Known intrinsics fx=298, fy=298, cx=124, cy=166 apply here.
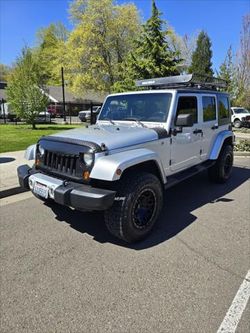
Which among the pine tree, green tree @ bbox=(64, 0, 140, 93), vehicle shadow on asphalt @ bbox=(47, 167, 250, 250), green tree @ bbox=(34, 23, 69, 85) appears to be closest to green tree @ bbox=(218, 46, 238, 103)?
the pine tree

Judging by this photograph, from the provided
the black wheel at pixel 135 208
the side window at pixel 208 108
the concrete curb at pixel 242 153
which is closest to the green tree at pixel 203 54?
the concrete curb at pixel 242 153

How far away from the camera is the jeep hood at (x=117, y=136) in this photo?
380 centimetres

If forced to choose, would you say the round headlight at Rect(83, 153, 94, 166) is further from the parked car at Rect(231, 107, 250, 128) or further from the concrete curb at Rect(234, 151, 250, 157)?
the parked car at Rect(231, 107, 250, 128)

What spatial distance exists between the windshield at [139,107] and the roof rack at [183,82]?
81 cm

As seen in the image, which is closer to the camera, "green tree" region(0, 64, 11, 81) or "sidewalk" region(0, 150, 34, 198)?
"sidewalk" region(0, 150, 34, 198)

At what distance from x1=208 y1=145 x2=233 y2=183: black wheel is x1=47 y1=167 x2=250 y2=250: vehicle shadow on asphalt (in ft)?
0.52

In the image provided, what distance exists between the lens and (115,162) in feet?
11.2

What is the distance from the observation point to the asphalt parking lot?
2539mm

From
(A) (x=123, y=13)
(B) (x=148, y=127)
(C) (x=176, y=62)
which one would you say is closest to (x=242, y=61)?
(A) (x=123, y=13)

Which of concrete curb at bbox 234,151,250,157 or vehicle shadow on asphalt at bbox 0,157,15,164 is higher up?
vehicle shadow on asphalt at bbox 0,157,15,164

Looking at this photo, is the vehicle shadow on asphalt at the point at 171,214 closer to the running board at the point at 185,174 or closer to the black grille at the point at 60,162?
the running board at the point at 185,174

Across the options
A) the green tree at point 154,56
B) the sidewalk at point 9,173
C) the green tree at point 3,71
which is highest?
the green tree at point 3,71

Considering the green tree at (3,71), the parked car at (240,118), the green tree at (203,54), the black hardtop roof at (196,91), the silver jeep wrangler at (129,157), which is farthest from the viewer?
the green tree at (3,71)

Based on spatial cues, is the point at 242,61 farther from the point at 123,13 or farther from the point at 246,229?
the point at 246,229
